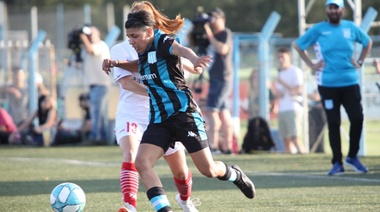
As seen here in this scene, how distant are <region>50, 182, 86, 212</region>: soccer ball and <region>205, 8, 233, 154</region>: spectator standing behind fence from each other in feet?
25.2

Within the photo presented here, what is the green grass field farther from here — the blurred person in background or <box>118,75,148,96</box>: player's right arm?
the blurred person in background

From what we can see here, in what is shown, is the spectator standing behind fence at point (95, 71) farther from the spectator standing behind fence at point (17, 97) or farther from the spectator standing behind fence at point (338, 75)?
the spectator standing behind fence at point (338, 75)

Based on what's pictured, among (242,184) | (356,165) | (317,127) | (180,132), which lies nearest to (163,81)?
(180,132)

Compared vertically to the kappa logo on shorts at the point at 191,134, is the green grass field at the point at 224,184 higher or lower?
lower

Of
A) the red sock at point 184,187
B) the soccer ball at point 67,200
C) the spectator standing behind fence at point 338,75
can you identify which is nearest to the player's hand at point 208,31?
the spectator standing behind fence at point 338,75

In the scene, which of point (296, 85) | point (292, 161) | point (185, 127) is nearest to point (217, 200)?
point (185, 127)

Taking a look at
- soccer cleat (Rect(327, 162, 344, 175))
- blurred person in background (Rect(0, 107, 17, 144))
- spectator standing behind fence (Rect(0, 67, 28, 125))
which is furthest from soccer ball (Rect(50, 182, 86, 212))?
spectator standing behind fence (Rect(0, 67, 28, 125))

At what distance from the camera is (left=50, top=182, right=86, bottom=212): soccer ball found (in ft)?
26.4

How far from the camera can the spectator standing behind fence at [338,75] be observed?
11703 millimetres

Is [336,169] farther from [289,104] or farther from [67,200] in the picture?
[289,104]

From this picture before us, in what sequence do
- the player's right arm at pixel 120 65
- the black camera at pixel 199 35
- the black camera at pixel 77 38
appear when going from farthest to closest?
the black camera at pixel 77 38 → the black camera at pixel 199 35 → the player's right arm at pixel 120 65

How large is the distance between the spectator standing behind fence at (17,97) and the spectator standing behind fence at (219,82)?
631 centimetres

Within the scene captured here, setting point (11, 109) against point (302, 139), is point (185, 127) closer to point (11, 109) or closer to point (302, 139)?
point (302, 139)

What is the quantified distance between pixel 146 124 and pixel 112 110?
11146mm
